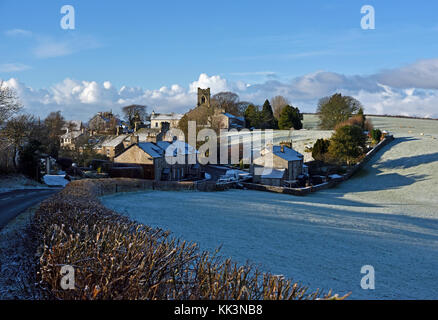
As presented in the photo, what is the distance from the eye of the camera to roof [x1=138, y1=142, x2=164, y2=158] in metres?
45.3

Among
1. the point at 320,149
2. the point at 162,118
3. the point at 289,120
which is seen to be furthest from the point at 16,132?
the point at 162,118

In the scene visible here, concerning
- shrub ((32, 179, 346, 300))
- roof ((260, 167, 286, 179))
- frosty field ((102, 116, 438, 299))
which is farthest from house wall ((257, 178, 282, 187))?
shrub ((32, 179, 346, 300))

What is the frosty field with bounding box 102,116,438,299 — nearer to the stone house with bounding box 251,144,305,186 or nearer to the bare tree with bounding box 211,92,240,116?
the stone house with bounding box 251,144,305,186

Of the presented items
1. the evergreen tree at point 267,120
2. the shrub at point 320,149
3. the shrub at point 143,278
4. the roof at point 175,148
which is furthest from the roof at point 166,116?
the shrub at point 143,278

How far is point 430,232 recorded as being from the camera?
929 inches

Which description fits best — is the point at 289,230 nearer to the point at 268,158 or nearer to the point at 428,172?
the point at 268,158

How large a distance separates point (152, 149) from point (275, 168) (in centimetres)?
1696

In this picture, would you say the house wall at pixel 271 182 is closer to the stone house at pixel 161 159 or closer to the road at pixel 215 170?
the road at pixel 215 170

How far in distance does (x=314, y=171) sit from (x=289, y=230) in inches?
1538

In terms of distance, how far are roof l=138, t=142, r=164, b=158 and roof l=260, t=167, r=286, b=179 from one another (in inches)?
558

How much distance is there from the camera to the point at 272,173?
47438mm

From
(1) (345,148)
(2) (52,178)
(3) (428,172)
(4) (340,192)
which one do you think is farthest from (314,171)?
(2) (52,178)

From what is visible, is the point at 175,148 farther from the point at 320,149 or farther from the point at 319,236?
the point at 319,236

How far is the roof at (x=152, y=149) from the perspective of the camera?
45.3 m
